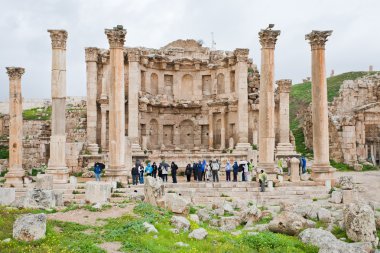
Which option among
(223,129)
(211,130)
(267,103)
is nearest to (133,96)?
(211,130)

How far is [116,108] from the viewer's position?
22641mm

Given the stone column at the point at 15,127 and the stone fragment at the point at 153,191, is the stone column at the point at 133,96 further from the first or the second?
the stone fragment at the point at 153,191

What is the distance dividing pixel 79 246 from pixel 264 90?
16086mm

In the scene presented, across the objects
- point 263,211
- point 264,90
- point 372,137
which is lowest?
point 263,211

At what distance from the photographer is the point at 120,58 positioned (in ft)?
75.3

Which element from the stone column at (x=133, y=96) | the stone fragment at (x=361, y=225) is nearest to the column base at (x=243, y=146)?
the stone column at (x=133, y=96)

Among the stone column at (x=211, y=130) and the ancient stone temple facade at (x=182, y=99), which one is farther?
the stone column at (x=211, y=130)

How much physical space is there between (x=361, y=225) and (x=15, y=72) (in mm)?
21071

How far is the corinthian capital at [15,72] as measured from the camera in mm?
25484

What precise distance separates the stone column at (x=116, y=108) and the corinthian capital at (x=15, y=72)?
255 inches

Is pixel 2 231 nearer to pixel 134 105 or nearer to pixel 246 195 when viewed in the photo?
pixel 246 195

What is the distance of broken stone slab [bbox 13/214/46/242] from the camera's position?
10.5m

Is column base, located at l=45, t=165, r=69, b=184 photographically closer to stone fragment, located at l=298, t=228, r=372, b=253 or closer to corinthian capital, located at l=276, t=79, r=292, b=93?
stone fragment, located at l=298, t=228, r=372, b=253

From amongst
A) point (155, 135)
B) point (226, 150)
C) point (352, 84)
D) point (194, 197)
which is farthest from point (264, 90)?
point (352, 84)
